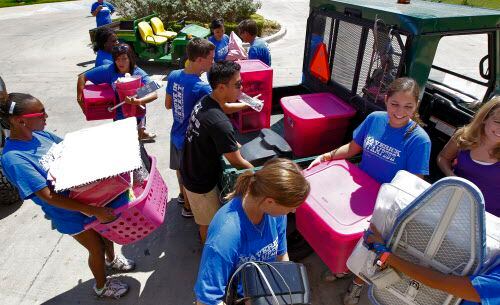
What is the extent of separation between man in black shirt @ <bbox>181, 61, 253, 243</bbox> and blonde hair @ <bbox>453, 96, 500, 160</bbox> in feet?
5.50

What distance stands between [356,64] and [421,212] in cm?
197

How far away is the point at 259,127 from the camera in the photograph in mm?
4043

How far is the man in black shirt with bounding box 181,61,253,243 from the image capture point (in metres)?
2.64

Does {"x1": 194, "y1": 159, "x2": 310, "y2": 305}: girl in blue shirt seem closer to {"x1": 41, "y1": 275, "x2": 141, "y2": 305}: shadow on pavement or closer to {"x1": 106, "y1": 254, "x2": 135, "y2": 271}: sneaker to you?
{"x1": 41, "y1": 275, "x2": 141, "y2": 305}: shadow on pavement

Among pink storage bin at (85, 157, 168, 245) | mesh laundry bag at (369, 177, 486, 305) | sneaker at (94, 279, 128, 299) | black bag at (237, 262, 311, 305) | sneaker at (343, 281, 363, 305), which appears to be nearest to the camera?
black bag at (237, 262, 311, 305)

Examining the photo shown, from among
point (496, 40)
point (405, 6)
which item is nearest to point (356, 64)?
point (405, 6)

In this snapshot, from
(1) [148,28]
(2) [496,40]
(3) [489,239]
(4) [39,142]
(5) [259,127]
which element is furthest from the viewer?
(1) [148,28]

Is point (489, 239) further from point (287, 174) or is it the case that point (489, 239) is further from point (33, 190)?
point (33, 190)

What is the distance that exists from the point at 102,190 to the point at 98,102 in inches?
75.0

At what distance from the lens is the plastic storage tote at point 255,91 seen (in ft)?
12.3

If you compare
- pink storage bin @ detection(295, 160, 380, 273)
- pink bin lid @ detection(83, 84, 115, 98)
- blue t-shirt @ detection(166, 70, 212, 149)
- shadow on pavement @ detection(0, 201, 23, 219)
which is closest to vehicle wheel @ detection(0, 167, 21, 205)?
shadow on pavement @ detection(0, 201, 23, 219)

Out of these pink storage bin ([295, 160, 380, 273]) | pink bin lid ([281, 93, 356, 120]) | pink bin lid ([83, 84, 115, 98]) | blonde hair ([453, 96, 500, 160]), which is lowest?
pink storage bin ([295, 160, 380, 273])

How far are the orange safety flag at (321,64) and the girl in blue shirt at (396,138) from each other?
127cm

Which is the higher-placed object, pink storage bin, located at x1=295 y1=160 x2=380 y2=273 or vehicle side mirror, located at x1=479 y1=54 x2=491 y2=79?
vehicle side mirror, located at x1=479 y1=54 x2=491 y2=79
